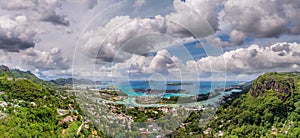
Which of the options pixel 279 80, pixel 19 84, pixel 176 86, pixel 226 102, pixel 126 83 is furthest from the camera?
pixel 19 84

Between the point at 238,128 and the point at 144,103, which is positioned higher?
the point at 144,103

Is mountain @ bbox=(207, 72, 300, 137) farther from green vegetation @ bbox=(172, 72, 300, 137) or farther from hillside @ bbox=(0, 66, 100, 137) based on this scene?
hillside @ bbox=(0, 66, 100, 137)

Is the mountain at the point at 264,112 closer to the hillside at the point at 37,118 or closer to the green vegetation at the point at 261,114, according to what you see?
the green vegetation at the point at 261,114

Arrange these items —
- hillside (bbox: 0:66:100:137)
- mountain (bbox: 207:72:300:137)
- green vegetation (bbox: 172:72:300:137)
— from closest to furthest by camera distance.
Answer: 1. hillside (bbox: 0:66:100:137)
2. green vegetation (bbox: 172:72:300:137)
3. mountain (bbox: 207:72:300:137)

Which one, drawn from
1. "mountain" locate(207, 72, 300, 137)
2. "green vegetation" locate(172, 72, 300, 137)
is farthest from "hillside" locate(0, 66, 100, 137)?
"mountain" locate(207, 72, 300, 137)

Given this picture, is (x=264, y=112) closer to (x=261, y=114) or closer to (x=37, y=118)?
(x=261, y=114)

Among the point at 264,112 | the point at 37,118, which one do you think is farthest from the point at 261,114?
the point at 37,118

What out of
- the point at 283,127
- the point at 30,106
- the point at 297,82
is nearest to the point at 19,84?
the point at 30,106

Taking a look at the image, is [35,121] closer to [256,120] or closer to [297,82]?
[256,120]
